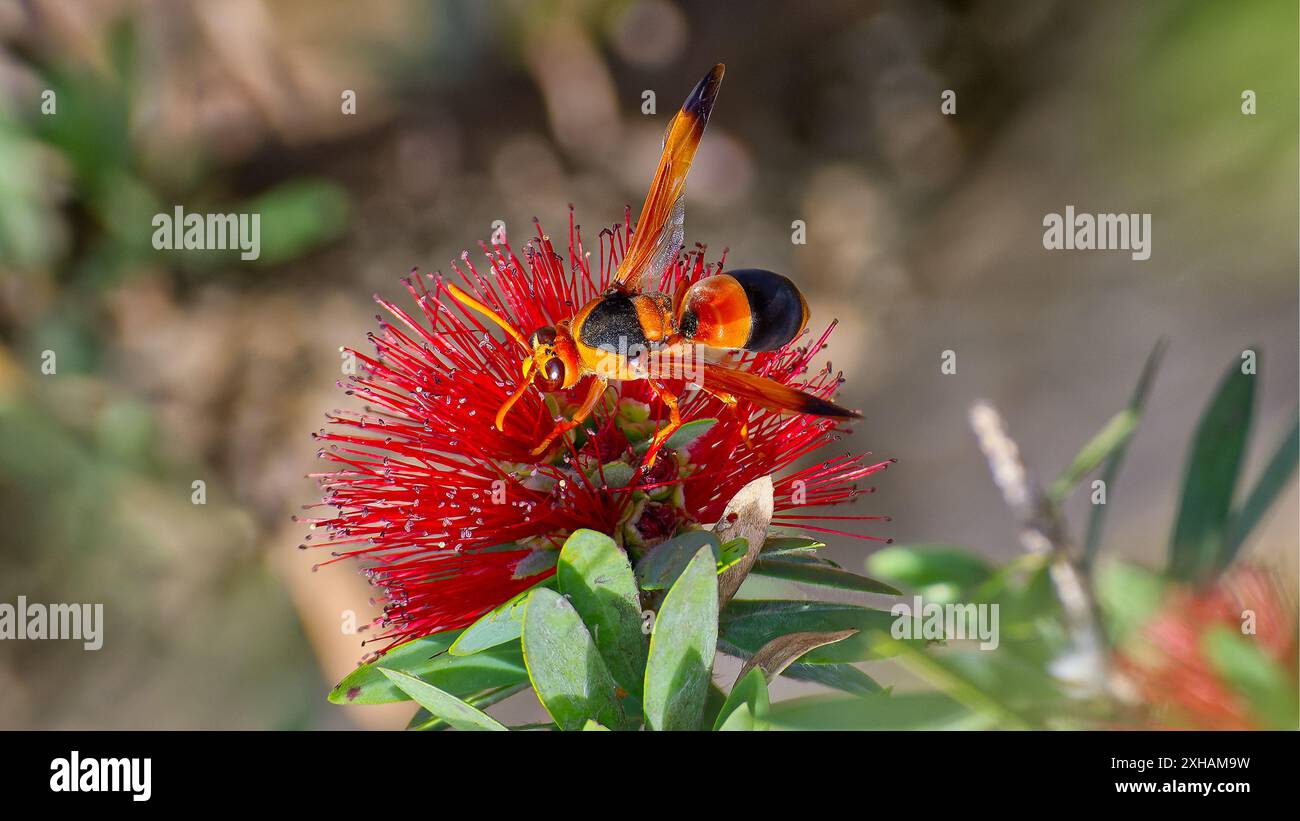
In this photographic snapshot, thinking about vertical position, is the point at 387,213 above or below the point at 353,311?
above

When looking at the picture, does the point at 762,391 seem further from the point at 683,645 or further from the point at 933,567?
the point at 933,567

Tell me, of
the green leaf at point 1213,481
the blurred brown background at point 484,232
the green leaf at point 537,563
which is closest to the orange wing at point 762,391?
the green leaf at point 537,563

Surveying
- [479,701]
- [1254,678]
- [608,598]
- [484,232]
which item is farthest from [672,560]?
[484,232]

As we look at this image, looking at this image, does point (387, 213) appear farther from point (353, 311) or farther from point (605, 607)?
point (605, 607)

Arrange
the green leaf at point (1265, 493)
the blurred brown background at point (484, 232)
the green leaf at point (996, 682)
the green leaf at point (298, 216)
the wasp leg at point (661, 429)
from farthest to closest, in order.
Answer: the green leaf at point (298, 216), the blurred brown background at point (484, 232), the green leaf at point (1265, 493), the wasp leg at point (661, 429), the green leaf at point (996, 682)

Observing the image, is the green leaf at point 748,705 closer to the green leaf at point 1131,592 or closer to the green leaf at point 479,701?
the green leaf at point 479,701
